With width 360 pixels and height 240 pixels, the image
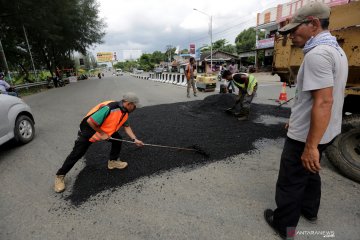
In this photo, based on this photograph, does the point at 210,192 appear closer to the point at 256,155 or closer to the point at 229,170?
the point at 229,170

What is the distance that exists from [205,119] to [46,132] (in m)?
4.36

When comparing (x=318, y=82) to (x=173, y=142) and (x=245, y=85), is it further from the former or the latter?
(x=245, y=85)

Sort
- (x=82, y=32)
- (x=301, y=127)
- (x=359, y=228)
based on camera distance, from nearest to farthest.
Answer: (x=301, y=127) < (x=359, y=228) < (x=82, y=32)

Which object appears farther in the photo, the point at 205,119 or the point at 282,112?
the point at 282,112

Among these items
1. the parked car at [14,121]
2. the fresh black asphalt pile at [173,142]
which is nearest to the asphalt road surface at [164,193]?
the fresh black asphalt pile at [173,142]

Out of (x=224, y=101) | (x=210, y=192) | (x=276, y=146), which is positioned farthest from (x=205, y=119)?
(x=210, y=192)

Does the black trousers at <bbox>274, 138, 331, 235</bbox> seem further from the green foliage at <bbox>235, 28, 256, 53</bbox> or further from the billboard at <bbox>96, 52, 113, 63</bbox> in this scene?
the billboard at <bbox>96, 52, 113, 63</bbox>

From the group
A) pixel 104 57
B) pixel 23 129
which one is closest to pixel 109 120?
pixel 23 129

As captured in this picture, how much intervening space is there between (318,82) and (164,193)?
2178mm

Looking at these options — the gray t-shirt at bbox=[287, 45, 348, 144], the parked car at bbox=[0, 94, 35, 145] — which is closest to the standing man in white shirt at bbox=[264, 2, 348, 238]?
the gray t-shirt at bbox=[287, 45, 348, 144]

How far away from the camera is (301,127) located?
69.3 inches

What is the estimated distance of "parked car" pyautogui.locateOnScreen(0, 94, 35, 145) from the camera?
13.6 ft

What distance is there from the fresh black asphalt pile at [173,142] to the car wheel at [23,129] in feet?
5.65

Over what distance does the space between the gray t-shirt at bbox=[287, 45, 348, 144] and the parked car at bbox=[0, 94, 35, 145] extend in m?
4.90
